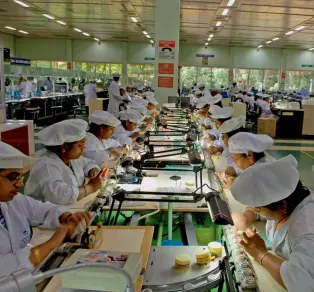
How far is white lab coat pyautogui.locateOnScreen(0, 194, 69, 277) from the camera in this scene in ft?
4.91

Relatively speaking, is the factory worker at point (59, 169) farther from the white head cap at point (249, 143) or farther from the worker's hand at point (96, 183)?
the white head cap at point (249, 143)

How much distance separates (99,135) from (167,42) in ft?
15.1

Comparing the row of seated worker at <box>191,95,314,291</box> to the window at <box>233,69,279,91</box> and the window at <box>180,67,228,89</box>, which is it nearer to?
the window at <box>180,67,228,89</box>

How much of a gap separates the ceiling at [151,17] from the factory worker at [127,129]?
4.39 meters

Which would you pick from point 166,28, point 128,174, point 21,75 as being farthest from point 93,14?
point 128,174

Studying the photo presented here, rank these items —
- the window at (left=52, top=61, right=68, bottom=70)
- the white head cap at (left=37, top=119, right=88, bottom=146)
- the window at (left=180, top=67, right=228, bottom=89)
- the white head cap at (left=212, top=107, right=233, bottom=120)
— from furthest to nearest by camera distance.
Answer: the window at (left=180, top=67, right=228, bottom=89) → the window at (left=52, top=61, right=68, bottom=70) → the white head cap at (left=212, top=107, right=233, bottom=120) → the white head cap at (left=37, top=119, right=88, bottom=146)

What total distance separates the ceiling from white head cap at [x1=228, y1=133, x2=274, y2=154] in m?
6.14

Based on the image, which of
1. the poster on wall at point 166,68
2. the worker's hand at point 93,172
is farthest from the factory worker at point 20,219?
the poster on wall at point 166,68

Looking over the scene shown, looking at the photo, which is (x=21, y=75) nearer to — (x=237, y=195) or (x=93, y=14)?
(x=93, y=14)

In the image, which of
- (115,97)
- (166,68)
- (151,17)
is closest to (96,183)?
(166,68)

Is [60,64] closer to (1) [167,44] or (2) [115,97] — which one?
(2) [115,97]

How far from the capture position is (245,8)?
28.5 feet

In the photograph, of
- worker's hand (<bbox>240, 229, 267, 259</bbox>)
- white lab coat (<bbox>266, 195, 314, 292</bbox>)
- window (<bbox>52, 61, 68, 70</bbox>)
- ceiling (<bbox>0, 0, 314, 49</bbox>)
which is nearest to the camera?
white lab coat (<bbox>266, 195, 314, 292</bbox>)

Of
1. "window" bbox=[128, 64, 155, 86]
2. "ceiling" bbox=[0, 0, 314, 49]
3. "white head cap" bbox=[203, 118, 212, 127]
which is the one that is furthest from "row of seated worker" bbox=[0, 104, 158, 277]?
"window" bbox=[128, 64, 155, 86]
